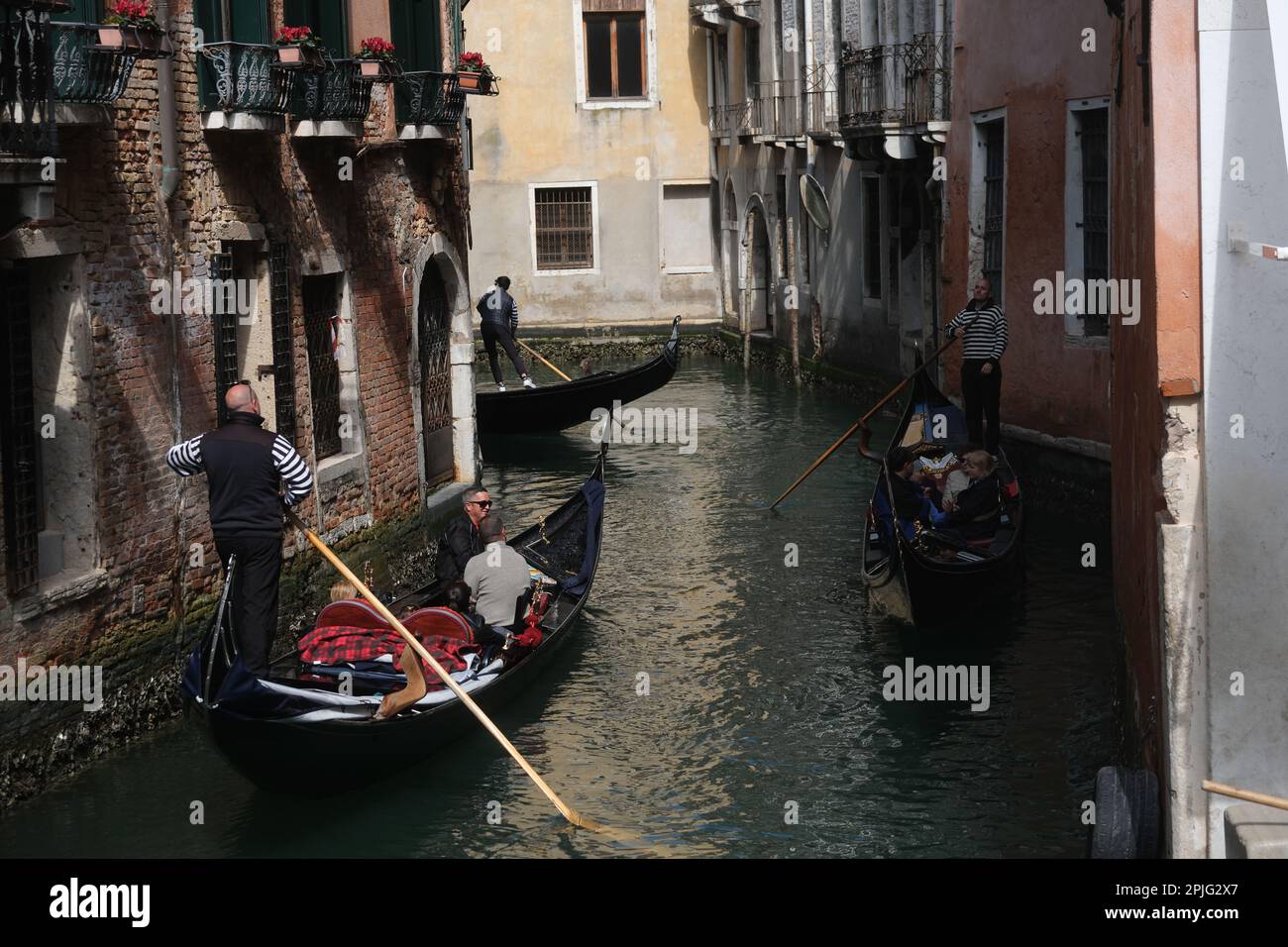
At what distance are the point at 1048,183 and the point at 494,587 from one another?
516 cm

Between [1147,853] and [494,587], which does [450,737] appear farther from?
[1147,853]

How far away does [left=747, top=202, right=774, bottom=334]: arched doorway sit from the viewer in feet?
69.3

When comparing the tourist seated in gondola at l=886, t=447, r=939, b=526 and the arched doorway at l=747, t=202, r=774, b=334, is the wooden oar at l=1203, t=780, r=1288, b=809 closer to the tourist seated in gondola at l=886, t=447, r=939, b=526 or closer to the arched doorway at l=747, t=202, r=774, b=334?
the tourist seated in gondola at l=886, t=447, r=939, b=526

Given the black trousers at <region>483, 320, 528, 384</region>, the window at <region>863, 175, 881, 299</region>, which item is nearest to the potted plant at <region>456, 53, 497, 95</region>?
the black trousers at <region>483, 320, 528, 384</region>

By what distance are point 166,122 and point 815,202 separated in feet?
35.1

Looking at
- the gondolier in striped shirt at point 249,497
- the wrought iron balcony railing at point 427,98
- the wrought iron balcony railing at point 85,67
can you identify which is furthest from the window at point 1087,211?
the wrought iron balcony railing at point 85,67

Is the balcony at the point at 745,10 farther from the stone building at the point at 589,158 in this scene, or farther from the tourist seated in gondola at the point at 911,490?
the tourist seated in gondola at the point at 911,490

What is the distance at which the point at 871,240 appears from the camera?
53.2 feet

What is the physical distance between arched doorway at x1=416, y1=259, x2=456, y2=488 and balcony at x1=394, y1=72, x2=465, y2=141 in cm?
104

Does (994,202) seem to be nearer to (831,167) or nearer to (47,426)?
(831,167)

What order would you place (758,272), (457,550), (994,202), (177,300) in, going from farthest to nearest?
(758,272), (994,202), (457,550), (177,300)

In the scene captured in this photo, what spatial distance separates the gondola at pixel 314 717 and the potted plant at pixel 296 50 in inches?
90.7

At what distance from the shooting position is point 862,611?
29.0 feet

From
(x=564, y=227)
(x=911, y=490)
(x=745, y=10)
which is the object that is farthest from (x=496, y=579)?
(x=564, y=227)
